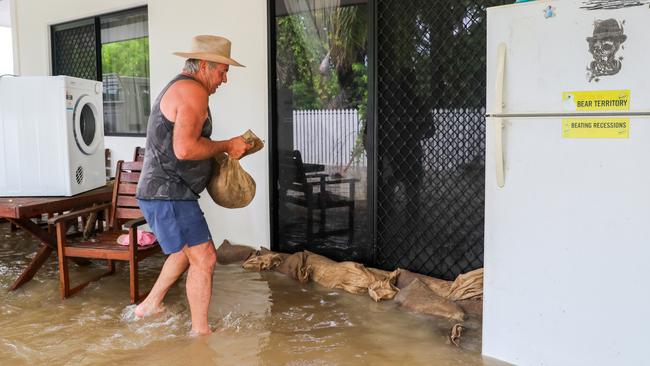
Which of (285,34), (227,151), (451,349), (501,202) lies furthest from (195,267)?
(285,34)

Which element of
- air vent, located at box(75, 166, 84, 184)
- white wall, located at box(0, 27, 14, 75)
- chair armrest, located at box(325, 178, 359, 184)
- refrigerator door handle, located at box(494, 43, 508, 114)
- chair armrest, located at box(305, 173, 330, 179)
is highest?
white wall, located at box(0, 27, 14, 75)

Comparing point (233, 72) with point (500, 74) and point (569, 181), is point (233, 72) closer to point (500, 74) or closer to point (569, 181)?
point (500, 74)

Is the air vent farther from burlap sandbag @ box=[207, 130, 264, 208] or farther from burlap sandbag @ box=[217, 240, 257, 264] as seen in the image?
burlap sandbag @ box=[207, 130, 264, 208]

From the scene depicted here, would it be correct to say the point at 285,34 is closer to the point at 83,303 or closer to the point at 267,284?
the point at 267,284

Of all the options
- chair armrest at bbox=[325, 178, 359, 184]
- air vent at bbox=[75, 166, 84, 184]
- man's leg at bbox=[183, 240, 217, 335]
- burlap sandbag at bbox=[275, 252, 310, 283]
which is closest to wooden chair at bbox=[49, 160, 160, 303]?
air vent at bbox=[75, 166, 84, 184]

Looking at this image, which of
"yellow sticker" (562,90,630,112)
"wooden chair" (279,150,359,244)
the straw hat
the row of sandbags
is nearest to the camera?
"yellow sticker" (562,90,630,112)

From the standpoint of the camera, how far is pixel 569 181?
7.90ft

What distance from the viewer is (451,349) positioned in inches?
114

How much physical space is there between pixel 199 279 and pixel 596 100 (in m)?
2.04

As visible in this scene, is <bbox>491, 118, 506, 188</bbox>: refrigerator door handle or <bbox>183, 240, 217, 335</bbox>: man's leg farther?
<bbox>183, 240, 217, 335</bbox>: man's leg

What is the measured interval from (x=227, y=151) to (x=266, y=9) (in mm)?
1831

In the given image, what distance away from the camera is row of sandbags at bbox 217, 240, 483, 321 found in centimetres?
341

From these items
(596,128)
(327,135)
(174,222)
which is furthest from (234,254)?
(596,128)

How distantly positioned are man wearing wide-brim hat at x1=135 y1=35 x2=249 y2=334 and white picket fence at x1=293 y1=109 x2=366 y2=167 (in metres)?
1.29
